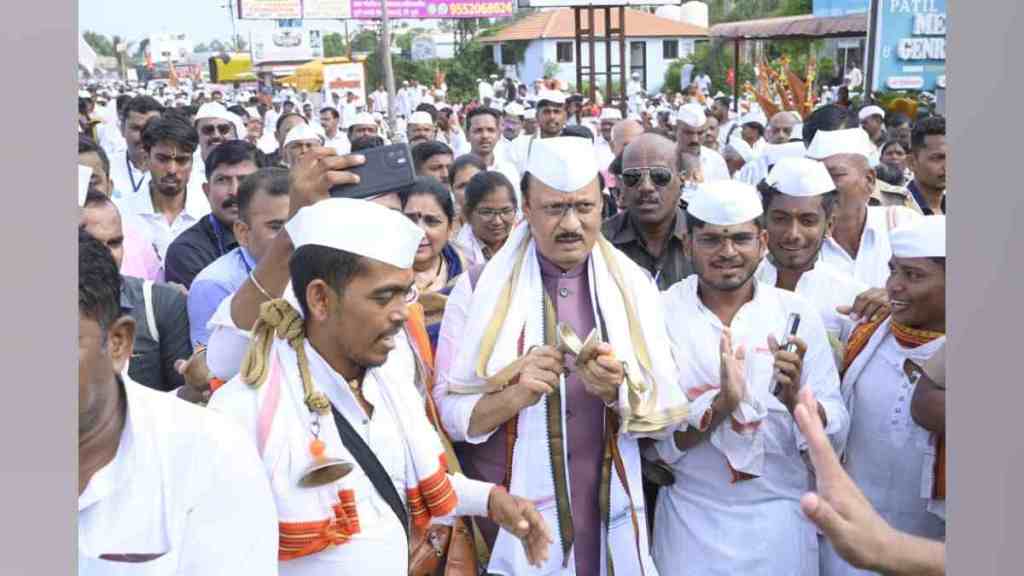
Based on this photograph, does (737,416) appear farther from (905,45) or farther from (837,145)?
(905,45)

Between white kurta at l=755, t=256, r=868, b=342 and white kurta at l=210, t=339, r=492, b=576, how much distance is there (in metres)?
1.80

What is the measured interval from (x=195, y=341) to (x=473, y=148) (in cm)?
562

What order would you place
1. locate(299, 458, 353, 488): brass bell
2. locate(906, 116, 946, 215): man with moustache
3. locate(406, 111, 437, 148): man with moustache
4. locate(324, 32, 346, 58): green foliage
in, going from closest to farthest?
locate(299, 458, 353, 488): brass bell < locate(906, 116, 946, 215): man with moustache < locate(406, 111, 437, 148): man with moustache < locate(324, 32, 346, 58): green foliage

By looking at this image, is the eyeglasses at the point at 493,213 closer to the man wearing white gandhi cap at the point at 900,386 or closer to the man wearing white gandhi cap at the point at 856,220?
the man wearing white gandhi cap at the point at 856,220

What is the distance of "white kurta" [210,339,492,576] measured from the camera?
7.38 feet

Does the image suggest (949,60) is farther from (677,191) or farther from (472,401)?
(677,191)

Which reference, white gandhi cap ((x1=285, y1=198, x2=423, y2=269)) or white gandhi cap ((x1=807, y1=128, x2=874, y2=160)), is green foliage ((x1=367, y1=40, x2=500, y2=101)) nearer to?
white gandhi cap ((x1=807, y1=128, x2=874, y2=160))

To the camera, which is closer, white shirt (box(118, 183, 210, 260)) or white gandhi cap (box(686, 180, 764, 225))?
white gandhi cap (box(686, 180, 764, 225))

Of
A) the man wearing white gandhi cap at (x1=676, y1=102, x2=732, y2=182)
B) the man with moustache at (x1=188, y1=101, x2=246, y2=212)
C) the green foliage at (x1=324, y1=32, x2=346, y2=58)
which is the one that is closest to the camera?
the man wearing white gandhi cap at (x1=676, y1=102, x2=732, y2=182)

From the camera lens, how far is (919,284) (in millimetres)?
3057

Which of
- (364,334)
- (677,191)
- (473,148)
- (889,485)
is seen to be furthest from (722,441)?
(473,148)

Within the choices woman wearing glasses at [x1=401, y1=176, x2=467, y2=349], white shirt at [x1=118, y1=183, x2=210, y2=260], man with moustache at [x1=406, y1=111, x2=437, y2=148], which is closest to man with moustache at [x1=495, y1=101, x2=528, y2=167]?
man with moustache at [x1=406, y1=111, x2=437, y2=148]

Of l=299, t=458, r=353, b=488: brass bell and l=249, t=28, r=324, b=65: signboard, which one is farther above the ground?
l=249, t=28, r=324, b=65: signboard

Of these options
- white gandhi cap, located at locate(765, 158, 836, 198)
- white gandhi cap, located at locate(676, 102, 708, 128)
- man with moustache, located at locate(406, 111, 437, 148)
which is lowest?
man with moustache, located at locate(406, 111, 437, 148)
